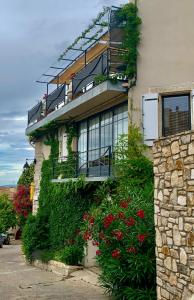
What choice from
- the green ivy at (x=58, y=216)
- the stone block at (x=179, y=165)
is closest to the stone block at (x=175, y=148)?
the stone block at (x=179, y=165)

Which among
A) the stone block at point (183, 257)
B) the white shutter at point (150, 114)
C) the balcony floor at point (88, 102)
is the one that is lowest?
the stone block at point (183, 257)

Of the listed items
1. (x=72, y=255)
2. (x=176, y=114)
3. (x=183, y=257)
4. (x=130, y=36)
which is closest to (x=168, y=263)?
(x=183, y=257)

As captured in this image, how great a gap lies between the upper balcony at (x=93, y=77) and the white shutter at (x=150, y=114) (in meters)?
1.40

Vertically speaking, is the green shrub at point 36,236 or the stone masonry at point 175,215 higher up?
the stone masonry at point 175,215

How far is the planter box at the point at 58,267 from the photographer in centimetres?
1562

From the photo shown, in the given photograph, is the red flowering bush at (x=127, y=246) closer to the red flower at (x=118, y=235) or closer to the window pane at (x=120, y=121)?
the red flower at (x=118, y=235)

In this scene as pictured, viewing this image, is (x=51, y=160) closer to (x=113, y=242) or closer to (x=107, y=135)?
(x=107, y=135)

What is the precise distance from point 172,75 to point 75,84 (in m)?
4.97

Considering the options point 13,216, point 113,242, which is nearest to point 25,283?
point 113,242

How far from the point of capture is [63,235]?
18125 millimetres

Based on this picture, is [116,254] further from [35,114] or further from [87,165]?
[35,114]

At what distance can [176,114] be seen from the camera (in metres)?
13.1

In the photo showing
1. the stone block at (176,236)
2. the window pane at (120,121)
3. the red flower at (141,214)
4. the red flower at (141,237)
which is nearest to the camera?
the stone block at (176,236)

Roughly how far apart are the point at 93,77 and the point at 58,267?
7254 mm
